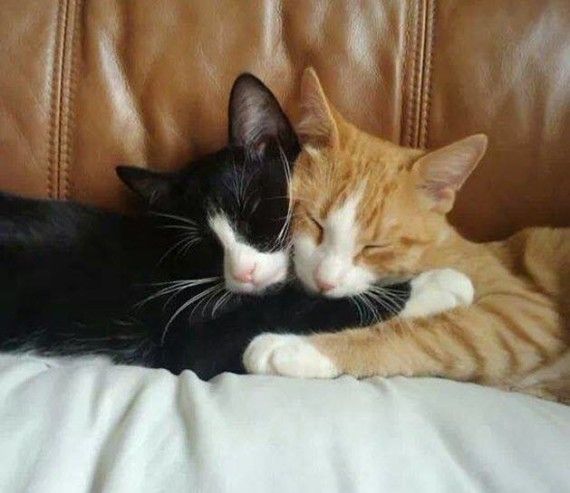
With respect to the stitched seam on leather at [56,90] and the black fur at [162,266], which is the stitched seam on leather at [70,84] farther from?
the black fur at [162,266]

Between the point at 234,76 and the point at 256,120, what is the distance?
134mm

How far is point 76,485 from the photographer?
0.62 meters

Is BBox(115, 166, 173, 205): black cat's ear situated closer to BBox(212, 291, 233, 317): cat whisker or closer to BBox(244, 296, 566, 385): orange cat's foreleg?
BBox(212, 291, 233, 317): cat whisker

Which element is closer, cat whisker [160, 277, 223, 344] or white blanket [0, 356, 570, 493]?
white blanket [0, 356, 570, 493]

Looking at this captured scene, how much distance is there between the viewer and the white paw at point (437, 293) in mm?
980

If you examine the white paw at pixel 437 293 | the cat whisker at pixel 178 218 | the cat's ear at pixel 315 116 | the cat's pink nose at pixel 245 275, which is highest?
the cat's ear at pixel 315 116

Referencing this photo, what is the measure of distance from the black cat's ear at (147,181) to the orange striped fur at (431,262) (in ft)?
0.70

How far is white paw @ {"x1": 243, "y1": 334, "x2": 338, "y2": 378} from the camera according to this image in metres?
0.85

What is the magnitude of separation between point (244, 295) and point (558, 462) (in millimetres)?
489

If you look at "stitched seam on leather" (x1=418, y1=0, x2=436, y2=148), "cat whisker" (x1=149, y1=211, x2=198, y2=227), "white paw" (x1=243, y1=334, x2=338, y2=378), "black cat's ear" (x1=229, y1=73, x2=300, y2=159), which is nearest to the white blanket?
"white paw" (x1=243, y1=334, x2=338, y2=378)

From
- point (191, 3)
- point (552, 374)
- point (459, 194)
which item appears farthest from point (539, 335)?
point (191, 3)

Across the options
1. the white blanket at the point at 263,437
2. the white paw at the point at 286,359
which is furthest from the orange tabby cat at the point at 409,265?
the white blanket at the point at 263,437

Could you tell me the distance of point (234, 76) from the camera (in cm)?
112

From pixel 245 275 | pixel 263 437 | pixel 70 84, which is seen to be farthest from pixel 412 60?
pixel 263 437
